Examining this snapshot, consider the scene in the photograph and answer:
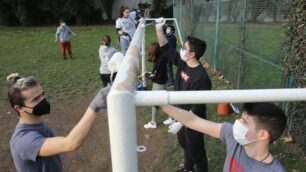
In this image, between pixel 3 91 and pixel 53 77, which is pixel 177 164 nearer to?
pixel 3 91

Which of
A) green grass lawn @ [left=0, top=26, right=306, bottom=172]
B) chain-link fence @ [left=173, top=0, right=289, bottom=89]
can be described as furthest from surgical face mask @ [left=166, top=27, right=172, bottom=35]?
green grass lawn @ [left=0, top=26, right=306, bottom=172]

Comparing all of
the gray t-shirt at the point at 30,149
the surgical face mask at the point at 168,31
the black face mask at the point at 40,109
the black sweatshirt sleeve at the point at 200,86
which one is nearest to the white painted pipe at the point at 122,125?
the gray t-shirt at the point at 30,149

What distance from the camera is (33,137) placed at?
229 centimetres

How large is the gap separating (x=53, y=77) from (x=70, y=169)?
5.33m

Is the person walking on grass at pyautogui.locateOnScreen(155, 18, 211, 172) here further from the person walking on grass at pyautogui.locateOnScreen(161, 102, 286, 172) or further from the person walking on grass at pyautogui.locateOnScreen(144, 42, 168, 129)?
the person walking on grass at pyautogui.locateOnScreen(161, 102, 286, 172)

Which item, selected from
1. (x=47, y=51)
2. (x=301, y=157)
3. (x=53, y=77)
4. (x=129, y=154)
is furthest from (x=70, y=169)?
(x=47, y=51)

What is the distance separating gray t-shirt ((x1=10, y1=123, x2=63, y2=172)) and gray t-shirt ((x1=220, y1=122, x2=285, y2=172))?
4.06 ft

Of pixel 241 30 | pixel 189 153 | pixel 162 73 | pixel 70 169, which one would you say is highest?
pixel 241 30

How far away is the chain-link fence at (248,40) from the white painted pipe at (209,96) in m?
4.23

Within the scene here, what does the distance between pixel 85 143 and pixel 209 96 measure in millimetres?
4433

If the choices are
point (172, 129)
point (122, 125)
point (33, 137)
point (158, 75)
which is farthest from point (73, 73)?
point (122, 125)

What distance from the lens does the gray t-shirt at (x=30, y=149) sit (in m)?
2.24

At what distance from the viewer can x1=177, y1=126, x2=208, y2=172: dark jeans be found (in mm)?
3840

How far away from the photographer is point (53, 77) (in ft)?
31.3
